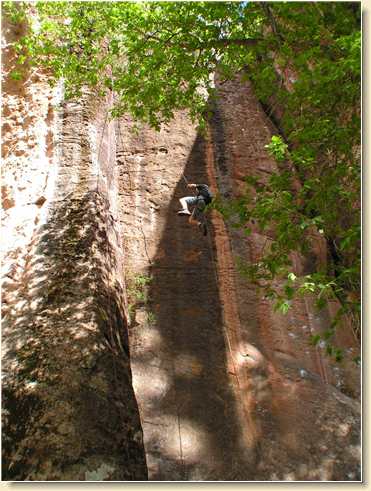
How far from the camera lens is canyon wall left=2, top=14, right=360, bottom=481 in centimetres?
409

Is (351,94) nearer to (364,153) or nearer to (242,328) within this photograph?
(364,153)

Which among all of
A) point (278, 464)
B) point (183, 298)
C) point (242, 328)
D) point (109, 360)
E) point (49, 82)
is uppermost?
point (49, 82)

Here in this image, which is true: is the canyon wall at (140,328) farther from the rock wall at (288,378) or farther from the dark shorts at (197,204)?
the dark shorts at (197,204)

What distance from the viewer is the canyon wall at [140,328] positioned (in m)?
4.09

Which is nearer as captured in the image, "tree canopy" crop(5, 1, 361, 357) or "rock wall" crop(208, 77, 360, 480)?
"tree canopy" crop(5, 1, 361, 357)

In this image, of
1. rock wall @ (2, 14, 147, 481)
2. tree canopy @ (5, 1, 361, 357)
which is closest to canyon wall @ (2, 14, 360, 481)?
rock wall @ (2, 14, 147, 481)

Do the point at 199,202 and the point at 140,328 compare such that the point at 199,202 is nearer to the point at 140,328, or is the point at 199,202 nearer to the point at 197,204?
the point at 197,204

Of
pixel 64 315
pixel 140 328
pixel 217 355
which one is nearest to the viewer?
pixel 64 315

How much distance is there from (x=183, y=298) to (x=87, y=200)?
8.07 feet

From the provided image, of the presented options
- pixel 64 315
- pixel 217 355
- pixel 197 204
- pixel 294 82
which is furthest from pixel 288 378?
pixel 294 82

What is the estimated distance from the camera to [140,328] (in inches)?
282

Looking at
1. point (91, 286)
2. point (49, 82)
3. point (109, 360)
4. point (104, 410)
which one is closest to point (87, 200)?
point (91, 286)

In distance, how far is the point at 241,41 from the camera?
528 cm

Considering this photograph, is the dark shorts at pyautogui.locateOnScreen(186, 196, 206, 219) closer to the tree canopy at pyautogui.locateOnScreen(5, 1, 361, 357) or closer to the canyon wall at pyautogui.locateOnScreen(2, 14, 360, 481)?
the canyon wall at pyautogui.locateOnScreen(2, 14, 360, 481)
